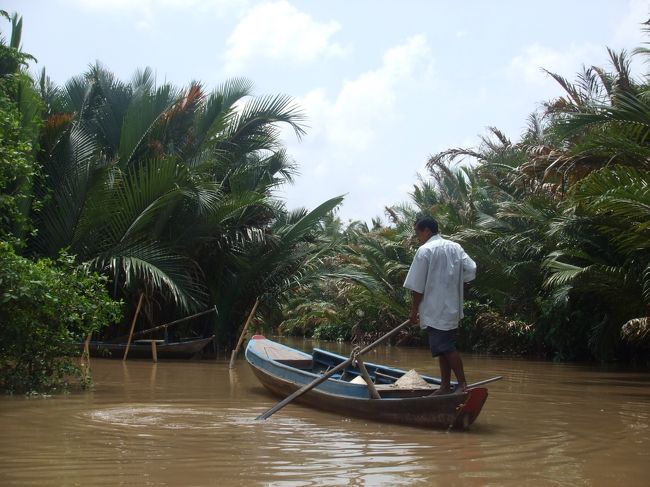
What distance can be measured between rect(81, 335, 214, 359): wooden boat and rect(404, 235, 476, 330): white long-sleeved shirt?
9366mm

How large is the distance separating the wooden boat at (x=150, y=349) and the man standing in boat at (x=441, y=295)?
935 cm

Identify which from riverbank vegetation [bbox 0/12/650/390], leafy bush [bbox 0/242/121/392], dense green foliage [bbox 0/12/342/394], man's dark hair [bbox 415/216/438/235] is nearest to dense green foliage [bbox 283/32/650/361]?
riverbank vegetation [bbox 0/12/650/390]

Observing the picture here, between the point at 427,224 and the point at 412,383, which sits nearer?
the point at 427,224

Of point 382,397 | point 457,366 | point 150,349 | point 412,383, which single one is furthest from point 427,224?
point 150,349

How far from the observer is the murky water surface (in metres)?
5.15

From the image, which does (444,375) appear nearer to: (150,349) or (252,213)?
(150,349)

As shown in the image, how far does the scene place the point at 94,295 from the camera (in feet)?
32.7

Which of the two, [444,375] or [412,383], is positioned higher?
[444,375]

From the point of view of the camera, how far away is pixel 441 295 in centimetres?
725

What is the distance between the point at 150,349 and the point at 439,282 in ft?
32.2

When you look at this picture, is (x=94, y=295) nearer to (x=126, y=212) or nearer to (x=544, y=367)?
(x=126, y=212)

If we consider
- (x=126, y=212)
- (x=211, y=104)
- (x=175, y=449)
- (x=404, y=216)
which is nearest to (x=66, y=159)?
(x=126, y=212)

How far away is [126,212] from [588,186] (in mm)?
8185

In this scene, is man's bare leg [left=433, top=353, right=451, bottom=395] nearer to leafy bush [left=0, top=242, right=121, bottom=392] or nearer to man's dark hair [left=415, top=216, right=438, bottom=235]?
man's dark hair [left=415, top=216, right=438, bottom=235]
